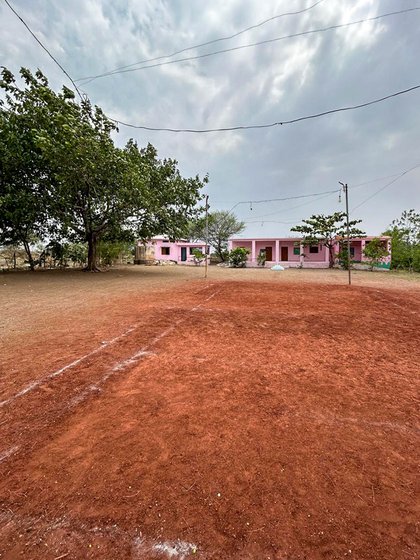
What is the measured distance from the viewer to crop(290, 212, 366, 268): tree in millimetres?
21281

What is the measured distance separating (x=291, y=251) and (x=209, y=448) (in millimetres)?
26699

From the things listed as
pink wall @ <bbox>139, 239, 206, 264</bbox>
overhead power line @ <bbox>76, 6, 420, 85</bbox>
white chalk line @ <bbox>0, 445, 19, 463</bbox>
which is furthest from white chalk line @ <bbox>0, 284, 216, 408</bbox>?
pink wall @ <bbox>139, 239, 206, 264</bbox>

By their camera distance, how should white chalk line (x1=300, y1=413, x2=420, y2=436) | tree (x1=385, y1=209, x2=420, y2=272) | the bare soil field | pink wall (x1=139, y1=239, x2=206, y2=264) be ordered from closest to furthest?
the bare soil field
white chalk line (x1=300, y1=413, x2=420, y2=436)
tree (x1=385, y1=209, x2=420, y2=272)
pink wall (x1=139, y1=239, x2=206, y2=264)

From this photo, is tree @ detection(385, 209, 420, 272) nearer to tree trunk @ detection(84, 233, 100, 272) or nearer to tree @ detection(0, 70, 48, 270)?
tree trunk @ detection(84, 233, 100, 272)

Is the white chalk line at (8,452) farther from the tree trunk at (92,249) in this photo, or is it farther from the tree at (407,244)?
the tree at (407,244)

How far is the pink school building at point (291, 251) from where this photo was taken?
24750 millimetres

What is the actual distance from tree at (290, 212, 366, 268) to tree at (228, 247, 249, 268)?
4.54 metres

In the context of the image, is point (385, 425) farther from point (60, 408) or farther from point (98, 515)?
point (60, 408)

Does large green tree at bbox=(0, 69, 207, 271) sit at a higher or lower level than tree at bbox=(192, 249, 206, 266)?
higher

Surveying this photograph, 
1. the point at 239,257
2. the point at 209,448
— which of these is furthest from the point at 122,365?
the point at 239,257

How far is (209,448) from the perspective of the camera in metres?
1.79

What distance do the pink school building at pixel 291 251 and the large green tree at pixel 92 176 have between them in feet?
42.5

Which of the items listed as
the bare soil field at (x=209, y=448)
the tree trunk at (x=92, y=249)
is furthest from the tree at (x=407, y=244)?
the tree trunk at (x=92, y=249)

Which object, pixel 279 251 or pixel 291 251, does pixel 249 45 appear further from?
pixel 291 251
